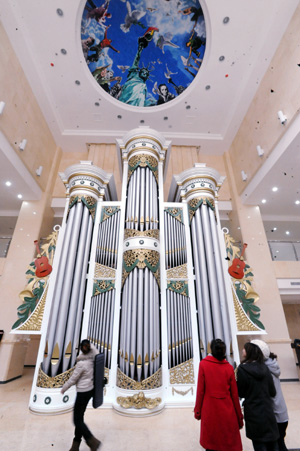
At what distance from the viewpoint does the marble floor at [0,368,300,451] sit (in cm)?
271

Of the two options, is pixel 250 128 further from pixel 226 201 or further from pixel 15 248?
pixel 15 248

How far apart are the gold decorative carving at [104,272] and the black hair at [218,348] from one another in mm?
2880

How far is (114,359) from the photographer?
4039 millimetres

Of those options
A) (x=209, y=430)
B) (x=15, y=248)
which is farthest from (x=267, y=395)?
(x=15, y=248)

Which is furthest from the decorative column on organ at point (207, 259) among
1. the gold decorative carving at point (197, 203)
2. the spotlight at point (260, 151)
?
the spotlight at point (260, 151)

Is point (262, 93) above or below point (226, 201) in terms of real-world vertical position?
above

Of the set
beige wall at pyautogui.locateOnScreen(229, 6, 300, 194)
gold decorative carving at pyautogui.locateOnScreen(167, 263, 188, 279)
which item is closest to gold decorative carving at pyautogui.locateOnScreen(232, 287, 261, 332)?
gold decorative carving at pyautogui.locateOnScreen(167, 263, 188, 279)

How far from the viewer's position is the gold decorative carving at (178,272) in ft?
15.6

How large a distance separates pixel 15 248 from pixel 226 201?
693 cm

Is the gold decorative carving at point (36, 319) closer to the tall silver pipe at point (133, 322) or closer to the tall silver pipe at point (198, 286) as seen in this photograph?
the tall silver pipe at point (133, 322)

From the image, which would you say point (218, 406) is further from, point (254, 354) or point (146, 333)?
point (146, 333)

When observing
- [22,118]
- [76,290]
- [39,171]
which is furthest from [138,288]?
[22,118]

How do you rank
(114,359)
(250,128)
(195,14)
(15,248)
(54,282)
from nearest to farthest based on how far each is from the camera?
(114,359)
(54,282)
(195,14)
(15,248)
(250,128)

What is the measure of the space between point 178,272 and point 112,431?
260 centimetres
